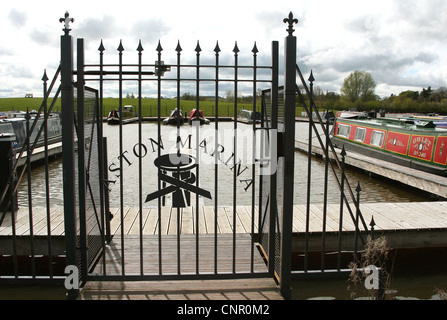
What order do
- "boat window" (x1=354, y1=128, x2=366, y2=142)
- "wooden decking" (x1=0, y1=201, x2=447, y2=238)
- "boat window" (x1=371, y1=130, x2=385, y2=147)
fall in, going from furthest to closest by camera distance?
1. "boat window" (x1=354, y1=128, x2=366, y2=142)
2. "boat window" (x1=371, y1=130, x2=385, y2=147)
3. "wooden decking" (x1=0, y1=201, x2=447, y2=238)

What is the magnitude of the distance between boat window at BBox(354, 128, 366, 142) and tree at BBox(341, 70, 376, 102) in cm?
5511

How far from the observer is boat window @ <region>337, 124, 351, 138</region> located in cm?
1634

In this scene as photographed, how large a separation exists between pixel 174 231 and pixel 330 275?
2.21 meters

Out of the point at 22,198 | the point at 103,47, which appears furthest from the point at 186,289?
the point at 22,198

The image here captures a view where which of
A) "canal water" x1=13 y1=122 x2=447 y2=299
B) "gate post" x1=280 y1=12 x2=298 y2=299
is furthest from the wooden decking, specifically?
"gate post" x1=280 y1=12 x2=298 y2=299

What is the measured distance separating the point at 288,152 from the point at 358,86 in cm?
7153

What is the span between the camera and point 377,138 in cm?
1402

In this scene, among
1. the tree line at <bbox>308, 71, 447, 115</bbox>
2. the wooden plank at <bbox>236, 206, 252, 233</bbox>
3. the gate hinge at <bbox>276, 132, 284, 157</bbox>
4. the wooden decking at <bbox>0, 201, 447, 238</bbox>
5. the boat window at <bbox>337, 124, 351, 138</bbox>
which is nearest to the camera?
the gate hinge at <bbox>276, 132, 284, 157</bbox>

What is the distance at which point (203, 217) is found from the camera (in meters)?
5.72

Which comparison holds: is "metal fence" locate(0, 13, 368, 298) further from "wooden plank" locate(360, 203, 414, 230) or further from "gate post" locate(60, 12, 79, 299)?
"wooden plank" locate(360, 203, 414, 230)

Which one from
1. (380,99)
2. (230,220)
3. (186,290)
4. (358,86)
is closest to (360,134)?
(230,220)

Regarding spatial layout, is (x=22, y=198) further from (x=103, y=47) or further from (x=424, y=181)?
(x=424, y=181)

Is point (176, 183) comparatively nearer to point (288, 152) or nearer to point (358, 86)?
point (288, 152)

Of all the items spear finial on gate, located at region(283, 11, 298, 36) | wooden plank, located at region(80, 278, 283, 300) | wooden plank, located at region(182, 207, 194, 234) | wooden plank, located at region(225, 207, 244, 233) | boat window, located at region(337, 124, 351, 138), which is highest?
spear finial on gate, located at region(283, 11, 298, 36)
